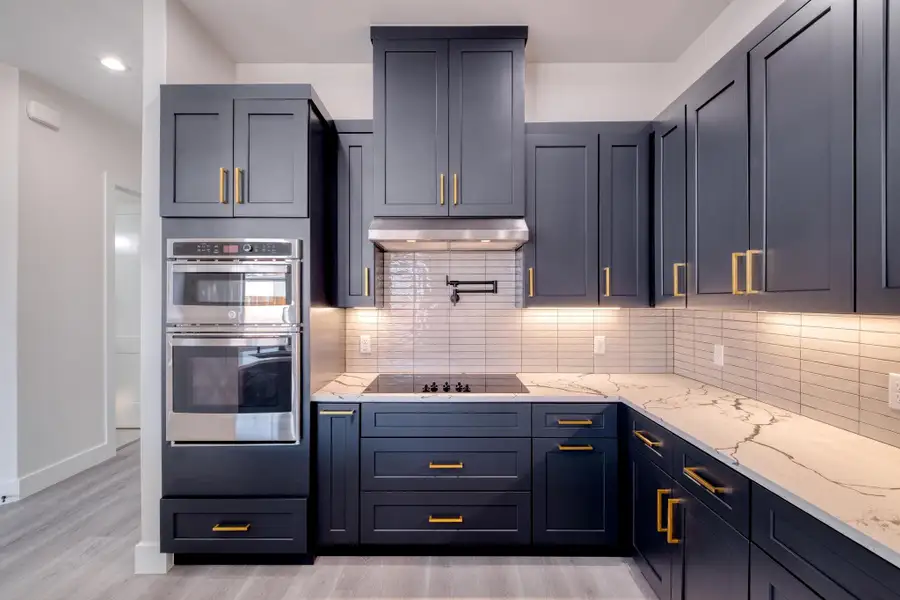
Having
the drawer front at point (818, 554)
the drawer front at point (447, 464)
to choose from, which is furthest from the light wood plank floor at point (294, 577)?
the drawer front at point (818, 554)

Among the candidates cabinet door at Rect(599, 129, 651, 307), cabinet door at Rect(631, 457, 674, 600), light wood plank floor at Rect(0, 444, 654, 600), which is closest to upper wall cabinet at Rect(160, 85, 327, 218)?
cabinet door at Rect(599, 129, 651, 307)

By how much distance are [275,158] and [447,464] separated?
1.75m

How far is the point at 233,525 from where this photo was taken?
84.4 inches

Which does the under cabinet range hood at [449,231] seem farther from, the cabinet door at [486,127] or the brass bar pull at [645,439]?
the brass bar pull at [645,439]

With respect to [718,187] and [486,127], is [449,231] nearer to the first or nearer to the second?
[486,127]

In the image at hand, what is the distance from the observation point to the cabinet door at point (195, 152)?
214cm

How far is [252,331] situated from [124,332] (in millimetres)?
3210

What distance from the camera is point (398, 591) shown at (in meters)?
2.01

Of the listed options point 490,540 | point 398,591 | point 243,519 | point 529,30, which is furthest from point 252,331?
point 529,30

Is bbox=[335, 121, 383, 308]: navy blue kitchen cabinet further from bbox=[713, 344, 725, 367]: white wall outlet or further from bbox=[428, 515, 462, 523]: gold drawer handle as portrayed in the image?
bbox=[713, 344, 725, 367]: white wall outlet

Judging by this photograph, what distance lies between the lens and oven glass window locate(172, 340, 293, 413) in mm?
2119

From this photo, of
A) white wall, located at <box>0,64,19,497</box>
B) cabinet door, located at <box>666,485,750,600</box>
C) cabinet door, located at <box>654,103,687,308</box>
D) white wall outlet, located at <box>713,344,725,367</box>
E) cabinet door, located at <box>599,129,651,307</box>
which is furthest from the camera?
white wall, located at <box>0,64,19,497</box>

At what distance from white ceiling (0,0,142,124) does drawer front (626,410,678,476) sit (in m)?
3.28

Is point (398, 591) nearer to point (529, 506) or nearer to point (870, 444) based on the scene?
point (529, 506)
